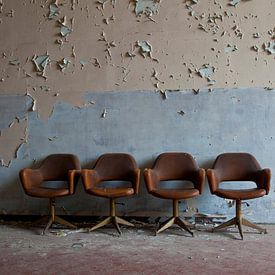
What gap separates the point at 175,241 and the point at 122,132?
1487 mm

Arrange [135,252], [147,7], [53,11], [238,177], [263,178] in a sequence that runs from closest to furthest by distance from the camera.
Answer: [135,252] < [263,178] < [238,177] < [147,7] < [53,11]

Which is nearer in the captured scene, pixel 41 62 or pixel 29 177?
pixel 29 177

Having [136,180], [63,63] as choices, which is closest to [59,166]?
[136,180]

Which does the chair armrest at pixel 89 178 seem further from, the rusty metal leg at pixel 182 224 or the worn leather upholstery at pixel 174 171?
the rusty metal leg at pixel 182 224

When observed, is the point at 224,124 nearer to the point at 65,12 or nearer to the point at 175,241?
the point at 175,241

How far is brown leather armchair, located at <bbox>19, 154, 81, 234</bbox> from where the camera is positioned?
14.9 feet

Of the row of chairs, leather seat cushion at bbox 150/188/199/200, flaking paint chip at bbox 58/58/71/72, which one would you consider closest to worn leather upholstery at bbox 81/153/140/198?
the row of chairs

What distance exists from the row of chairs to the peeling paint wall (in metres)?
0.21

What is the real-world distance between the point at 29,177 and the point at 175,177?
1.68 m

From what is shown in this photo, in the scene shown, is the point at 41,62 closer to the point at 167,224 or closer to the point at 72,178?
the point at 72,178

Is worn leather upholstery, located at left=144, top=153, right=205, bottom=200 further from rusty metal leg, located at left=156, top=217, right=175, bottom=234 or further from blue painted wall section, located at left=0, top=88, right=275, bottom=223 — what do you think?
rusty metal leg, located at left=156, top=217, right=175, bottom=234

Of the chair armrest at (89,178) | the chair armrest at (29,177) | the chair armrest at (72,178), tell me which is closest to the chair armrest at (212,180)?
the chair armrest at (89,178)

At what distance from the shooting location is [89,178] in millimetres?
4605

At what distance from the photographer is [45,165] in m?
4.96
